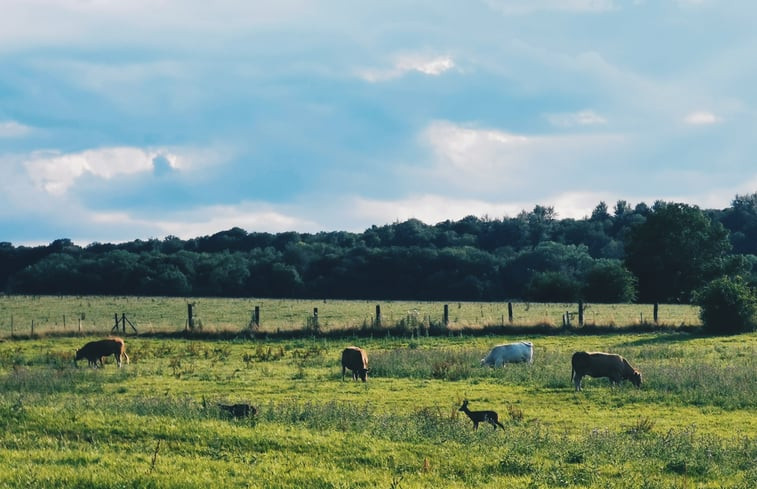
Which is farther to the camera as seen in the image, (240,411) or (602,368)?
(602,368)

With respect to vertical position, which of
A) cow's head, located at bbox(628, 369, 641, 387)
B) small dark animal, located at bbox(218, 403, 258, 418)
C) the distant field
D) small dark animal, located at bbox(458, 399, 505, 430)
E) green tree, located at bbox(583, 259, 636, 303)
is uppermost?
green tree, located at bbox(583, 259, 636, 303)

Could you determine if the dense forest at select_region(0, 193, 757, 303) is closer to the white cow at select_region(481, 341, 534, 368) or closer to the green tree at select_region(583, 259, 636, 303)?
the green tree at select_region(583, 259, 636, 303)

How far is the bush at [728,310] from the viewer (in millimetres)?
41156

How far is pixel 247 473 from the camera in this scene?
11266 mm

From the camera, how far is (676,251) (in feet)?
247

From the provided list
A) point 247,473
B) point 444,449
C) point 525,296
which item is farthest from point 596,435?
point 525,296

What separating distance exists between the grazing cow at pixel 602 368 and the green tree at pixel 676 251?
53.5 meters

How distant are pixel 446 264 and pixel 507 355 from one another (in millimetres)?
75497

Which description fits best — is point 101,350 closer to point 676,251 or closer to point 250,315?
point 250,315

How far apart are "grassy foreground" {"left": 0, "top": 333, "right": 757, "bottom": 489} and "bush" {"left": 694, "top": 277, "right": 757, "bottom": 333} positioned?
43.5ft

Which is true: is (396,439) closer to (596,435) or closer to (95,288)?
(596,435)

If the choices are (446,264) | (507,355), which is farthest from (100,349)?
(446,264)

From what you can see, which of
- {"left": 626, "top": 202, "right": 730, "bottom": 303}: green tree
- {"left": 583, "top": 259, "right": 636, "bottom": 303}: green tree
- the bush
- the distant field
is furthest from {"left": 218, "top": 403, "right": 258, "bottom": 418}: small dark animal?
{"left": 626, "top": 202, "right": 730, "bottom": 303}: green tree

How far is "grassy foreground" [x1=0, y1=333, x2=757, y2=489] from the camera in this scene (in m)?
11.3
